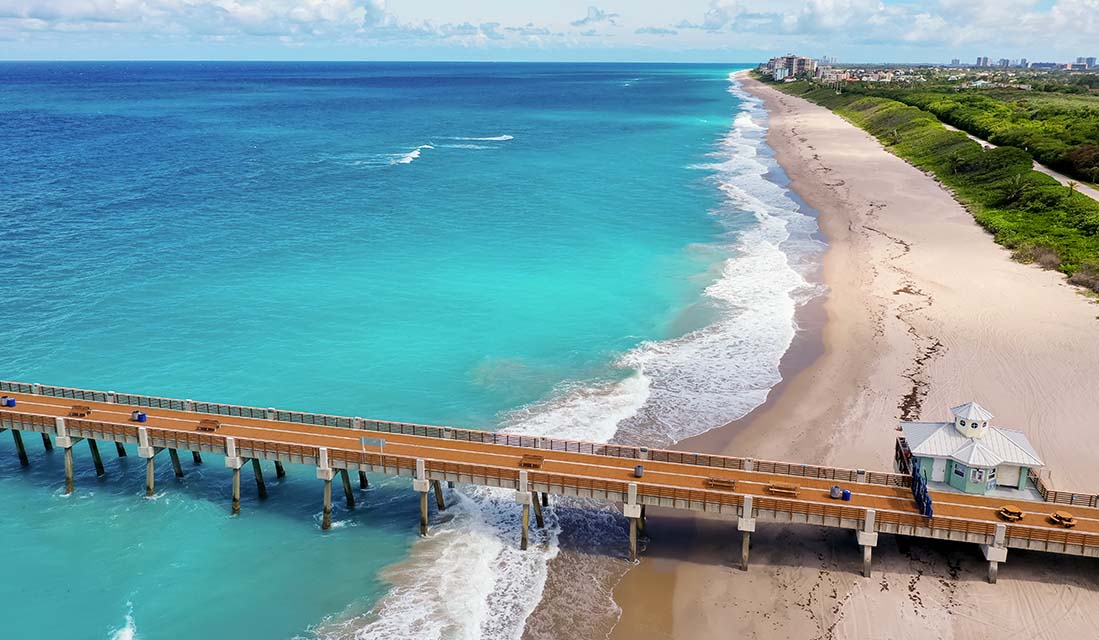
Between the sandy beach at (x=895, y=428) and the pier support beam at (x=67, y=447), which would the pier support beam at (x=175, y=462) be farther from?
the sandy beach at (x=895, y=428)

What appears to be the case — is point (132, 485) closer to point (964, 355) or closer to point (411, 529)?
point (411, 529)

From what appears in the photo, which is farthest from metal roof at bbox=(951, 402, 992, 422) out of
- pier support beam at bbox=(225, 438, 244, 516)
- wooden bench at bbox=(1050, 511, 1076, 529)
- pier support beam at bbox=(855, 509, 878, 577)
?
pier support beam at bbox=(225, 438, 244, 516)

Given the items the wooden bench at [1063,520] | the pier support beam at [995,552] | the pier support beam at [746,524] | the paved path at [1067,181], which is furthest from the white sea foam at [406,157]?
the wooden bench at [1063,520]

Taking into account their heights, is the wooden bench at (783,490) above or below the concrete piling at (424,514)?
above

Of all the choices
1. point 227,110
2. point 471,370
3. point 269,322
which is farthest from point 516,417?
point 227,110

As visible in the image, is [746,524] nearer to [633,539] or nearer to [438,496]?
[633,539]

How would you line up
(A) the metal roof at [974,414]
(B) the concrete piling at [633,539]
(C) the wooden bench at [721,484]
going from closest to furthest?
(B) the concrete piling at [633,539]
(A) the metal roof at [974,414]
(C) the wooden bench at [721,484]

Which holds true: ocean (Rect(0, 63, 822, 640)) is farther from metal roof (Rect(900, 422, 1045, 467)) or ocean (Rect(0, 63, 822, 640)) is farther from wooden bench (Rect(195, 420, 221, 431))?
metal roof (Rect(900, 422, 1045, 467))
